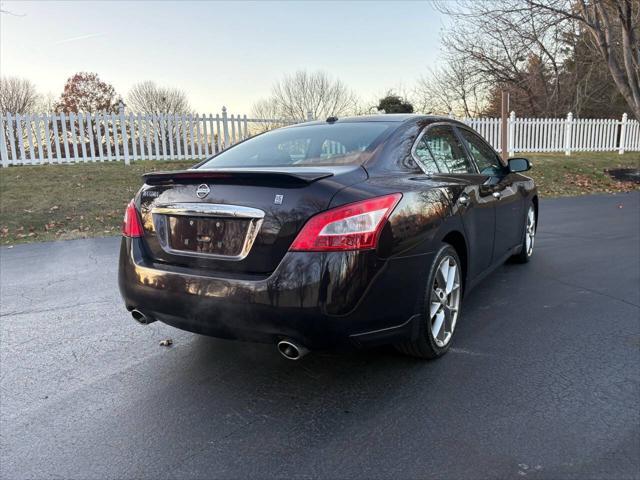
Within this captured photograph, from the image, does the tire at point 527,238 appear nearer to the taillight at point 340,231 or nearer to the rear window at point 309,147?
the rear window at point 309,147

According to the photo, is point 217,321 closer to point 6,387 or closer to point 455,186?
point 6,387

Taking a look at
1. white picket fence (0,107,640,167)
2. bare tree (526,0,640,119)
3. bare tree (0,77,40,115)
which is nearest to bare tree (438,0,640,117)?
bare tree (526,0,640,119)

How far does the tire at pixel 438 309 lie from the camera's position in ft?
9.61

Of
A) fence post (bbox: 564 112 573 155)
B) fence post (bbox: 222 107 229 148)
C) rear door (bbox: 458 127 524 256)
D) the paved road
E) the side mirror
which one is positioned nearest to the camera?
the paved road

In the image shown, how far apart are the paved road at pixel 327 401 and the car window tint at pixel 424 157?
1249mm

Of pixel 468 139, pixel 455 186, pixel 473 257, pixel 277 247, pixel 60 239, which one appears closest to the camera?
pixel 277 247

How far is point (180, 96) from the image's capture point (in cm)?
3869

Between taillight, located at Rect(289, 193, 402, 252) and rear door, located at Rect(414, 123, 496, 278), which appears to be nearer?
taillight, located at Rect(289, 193, 402, 252)

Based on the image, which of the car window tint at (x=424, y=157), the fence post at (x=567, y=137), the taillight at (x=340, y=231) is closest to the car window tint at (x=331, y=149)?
the car window tint at (x=424, y=157)

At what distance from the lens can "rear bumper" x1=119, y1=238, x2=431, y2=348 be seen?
7.95 ft

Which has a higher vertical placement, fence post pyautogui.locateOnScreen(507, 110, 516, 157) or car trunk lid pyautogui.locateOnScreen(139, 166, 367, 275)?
fence post pyautogui.locateOnScreen(507, 110, 516, 157)

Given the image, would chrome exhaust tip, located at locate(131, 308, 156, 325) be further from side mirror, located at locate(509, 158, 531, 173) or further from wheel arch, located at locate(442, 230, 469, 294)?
side mirror, located at locate(509, 158, 531, 173)

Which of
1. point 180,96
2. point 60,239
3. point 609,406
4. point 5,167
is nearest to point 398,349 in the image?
point 609,406

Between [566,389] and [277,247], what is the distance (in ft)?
6.09
